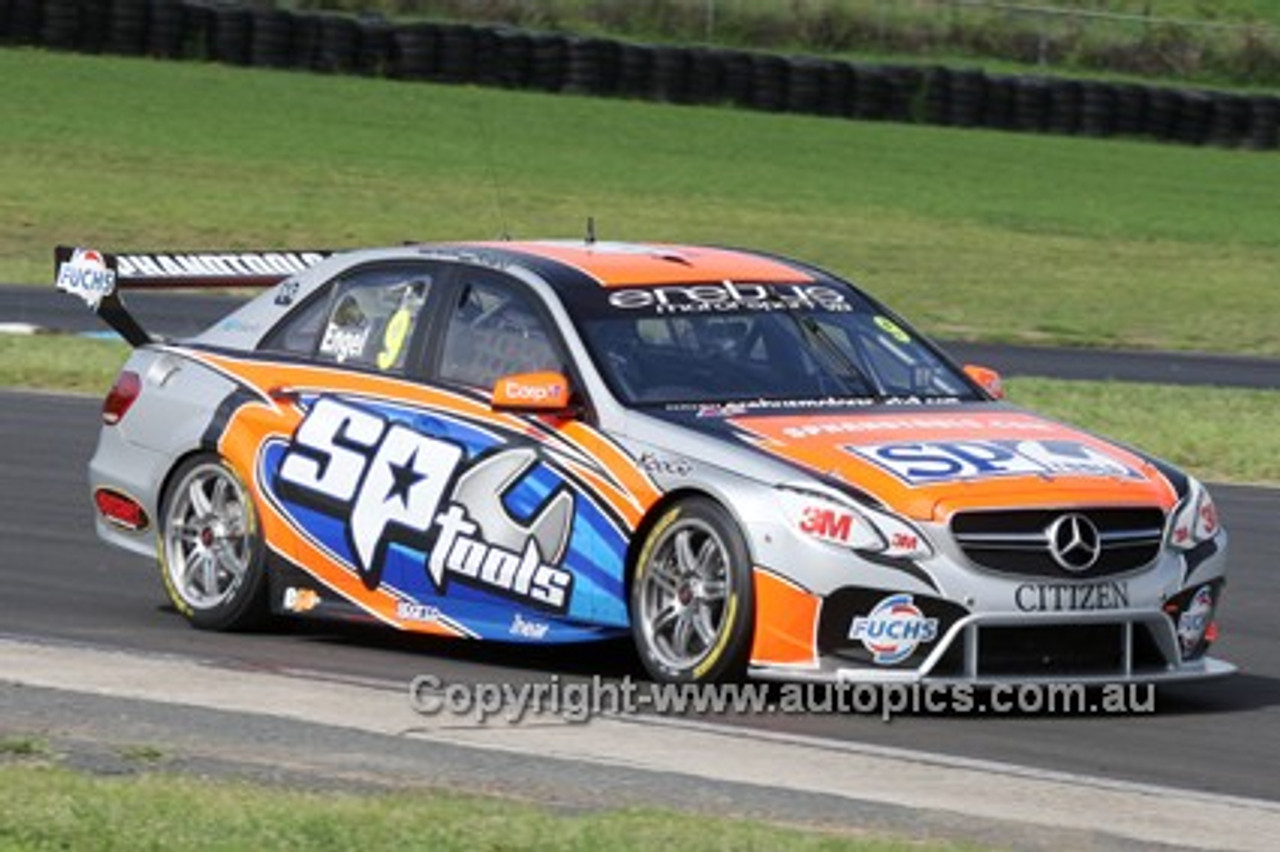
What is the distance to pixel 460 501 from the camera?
33.3 ft

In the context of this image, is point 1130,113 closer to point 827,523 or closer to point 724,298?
point 724,298

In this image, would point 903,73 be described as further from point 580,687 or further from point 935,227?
point 580,687

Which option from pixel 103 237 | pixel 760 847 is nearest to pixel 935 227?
pixel 103 237

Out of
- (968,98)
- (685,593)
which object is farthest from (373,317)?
(968,98)

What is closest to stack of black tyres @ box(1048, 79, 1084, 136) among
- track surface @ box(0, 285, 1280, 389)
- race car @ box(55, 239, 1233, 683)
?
track surface @ box(0, 285, 1280, 389)

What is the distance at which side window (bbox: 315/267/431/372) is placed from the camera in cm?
1073

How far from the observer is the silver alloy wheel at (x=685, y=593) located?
9.41m

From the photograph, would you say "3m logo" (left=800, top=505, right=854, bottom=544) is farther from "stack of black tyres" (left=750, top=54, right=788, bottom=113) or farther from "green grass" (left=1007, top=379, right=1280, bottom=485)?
"stack of black tyres" (left=750, top=54, right=788, bottom=113)

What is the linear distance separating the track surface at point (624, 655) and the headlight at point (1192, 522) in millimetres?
503

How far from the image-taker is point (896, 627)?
920 centimetres

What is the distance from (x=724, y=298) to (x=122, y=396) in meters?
2.41

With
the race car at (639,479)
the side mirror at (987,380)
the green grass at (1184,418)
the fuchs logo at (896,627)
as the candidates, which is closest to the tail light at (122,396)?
the race car at (639,479)

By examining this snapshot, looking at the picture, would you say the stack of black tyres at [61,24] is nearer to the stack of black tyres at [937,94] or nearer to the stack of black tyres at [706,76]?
the stack of black tyres at [706,76]

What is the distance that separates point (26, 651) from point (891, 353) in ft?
9.50
